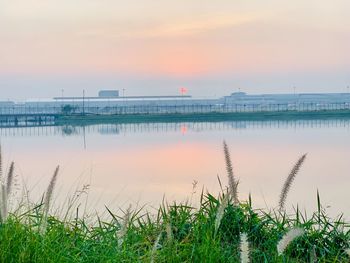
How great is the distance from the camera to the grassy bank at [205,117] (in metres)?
84.8

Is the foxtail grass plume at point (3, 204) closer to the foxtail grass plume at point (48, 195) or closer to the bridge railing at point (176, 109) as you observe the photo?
the foxtail grass plume at point (48, 195)

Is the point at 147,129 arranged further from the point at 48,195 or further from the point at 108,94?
the point at 108,94

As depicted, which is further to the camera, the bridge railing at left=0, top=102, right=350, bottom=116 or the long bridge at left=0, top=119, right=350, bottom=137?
the bridge railing at left=0, top=102, right=350, bottom=116

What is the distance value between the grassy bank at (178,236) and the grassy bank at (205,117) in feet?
261

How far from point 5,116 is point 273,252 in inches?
3349

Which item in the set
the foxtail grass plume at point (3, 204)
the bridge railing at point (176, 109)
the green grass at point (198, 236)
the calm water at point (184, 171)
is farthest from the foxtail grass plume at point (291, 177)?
the bridge railing at point (176, 109)

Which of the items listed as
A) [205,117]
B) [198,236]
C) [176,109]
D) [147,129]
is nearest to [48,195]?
[198,236]

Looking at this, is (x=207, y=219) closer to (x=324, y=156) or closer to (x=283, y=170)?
(x=283, y=170)

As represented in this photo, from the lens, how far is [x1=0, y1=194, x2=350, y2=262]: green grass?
3.93 meters

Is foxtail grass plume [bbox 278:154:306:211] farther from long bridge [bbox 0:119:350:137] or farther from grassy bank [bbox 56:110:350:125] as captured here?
grassy bank [bbox 56:110:350:125]

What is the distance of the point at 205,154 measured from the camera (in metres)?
33.6

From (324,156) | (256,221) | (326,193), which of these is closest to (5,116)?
(324,156)

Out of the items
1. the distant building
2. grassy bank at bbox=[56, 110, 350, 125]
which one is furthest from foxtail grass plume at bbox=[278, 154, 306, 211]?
the distant building

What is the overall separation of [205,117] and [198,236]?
285 ft
